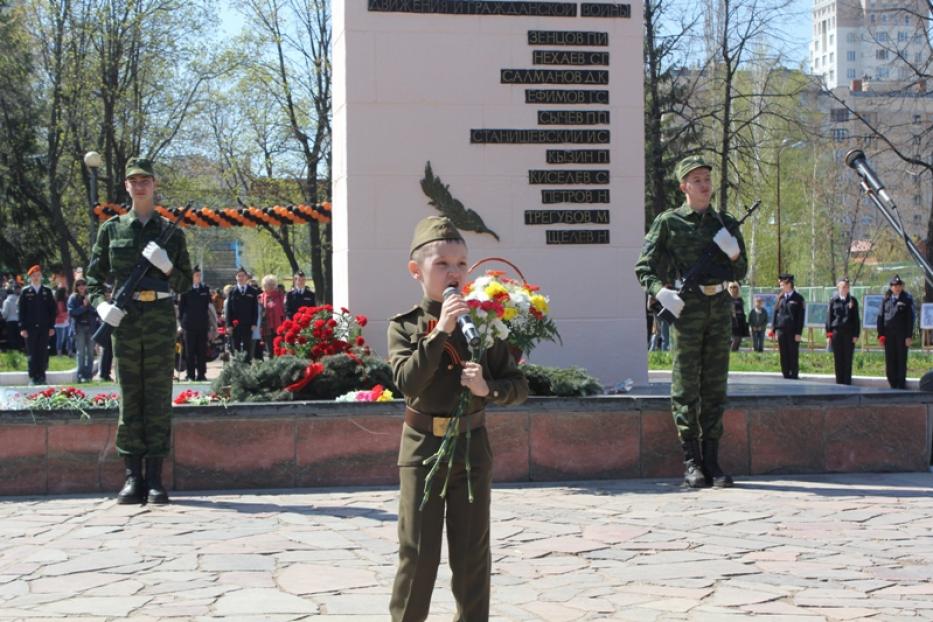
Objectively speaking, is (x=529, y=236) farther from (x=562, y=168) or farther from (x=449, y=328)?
(x=449, y=328)

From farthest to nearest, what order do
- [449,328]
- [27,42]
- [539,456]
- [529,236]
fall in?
[27,42]
[529,236]
[539,456]
[449,328]

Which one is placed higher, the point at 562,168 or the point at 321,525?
the point at 562,168

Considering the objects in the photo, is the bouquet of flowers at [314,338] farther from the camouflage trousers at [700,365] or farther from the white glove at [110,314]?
the camouflage trousers at [700,365]

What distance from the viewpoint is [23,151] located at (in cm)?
3872

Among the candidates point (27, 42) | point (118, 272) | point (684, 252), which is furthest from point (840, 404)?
point (27, 42)

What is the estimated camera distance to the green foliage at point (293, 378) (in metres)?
9.16

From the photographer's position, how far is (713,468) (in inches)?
340

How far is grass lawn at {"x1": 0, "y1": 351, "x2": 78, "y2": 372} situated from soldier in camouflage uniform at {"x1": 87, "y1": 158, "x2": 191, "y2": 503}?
563 inches

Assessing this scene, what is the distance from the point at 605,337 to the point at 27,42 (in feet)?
101

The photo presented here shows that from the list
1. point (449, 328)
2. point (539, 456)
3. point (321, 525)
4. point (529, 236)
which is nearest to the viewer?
point (449, 328)

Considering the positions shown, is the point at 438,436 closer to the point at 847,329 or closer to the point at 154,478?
the point at 154,478

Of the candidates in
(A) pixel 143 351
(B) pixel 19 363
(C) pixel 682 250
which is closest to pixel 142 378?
(A) pixel 143 351

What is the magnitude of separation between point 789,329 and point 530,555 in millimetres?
13378

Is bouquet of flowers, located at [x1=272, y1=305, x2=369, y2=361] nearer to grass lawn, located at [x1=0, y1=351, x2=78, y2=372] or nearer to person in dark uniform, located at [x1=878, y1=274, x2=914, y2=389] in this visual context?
person in dark uniform, located at [x1=878, y1=274, x2=914, y2=389]
